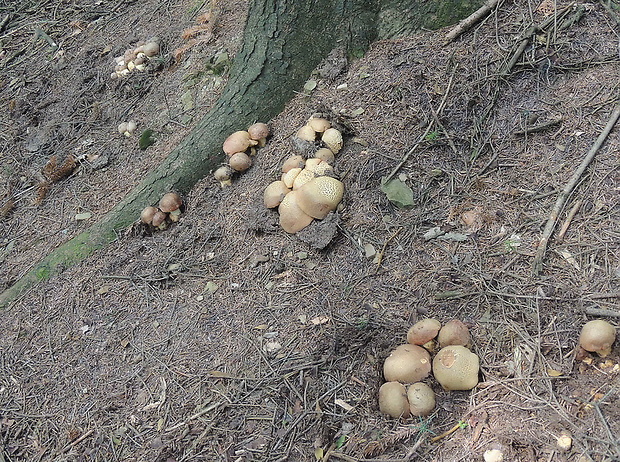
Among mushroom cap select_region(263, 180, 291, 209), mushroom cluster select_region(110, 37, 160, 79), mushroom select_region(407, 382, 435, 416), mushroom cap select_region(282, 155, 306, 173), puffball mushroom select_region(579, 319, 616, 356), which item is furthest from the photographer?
mushroom cluster select_region(110, 37, 160, 79)

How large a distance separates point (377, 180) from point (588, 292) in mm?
1618

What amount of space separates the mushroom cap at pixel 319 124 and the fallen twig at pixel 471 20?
47.8 inches

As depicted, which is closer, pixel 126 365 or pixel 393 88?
pixel 126 365

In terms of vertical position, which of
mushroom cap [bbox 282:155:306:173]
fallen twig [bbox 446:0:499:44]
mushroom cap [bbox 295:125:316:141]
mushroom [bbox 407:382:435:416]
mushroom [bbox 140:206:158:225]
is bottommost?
mushroom [bbox 407:382:435:416]

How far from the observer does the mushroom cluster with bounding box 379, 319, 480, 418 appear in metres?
2.80

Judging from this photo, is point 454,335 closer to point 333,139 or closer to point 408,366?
point 408,366

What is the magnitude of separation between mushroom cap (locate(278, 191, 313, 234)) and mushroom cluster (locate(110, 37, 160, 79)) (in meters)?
3.36

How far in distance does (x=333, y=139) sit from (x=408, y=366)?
76.9 inches

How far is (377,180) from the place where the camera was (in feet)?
12.6

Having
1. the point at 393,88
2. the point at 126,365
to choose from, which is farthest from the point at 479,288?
the point at 126,365

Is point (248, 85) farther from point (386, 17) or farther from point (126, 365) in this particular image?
point (126, 365)

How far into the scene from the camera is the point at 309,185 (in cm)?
374

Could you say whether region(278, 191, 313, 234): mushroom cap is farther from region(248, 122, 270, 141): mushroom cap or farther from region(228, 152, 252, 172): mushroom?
region(248, 122, 270, 141): mushroom cap

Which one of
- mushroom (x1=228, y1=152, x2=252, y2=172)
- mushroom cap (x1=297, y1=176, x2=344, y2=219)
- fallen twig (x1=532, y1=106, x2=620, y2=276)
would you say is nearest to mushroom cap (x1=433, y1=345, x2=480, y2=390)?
fallen twig (x1=532, y1=106, x2=620, y2=276)
